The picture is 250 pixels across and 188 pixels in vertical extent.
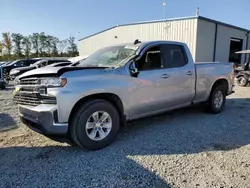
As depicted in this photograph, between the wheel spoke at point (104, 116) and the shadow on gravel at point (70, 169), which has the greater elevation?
the wheel spoke at point (104, 116)

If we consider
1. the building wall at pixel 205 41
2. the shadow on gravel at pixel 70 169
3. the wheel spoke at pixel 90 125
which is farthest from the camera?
the building wall at pixel 205 41

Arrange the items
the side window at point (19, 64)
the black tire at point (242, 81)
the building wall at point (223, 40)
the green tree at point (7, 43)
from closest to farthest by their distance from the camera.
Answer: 1. the black tire at point (242, 81)
2. the side window at point (19, 64)
3. the building wall at point (223, 40)
4. the green tree at point (7, 43)

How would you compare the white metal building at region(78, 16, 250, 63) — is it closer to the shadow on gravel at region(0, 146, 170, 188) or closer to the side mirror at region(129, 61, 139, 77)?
the side mirror at region(129, 61, 139, 77)

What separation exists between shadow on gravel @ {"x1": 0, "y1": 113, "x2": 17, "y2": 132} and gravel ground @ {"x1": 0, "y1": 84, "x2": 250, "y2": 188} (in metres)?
0.07

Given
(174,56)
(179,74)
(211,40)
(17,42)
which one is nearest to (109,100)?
(179,74)

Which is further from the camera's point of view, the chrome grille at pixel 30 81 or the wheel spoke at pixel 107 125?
the wheel spoke at pixel 107 125

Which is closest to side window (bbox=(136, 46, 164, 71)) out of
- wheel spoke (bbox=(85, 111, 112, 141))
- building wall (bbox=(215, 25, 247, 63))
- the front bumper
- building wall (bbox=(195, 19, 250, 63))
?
wheel spoke (bbox=(85, 111, 112, 141))

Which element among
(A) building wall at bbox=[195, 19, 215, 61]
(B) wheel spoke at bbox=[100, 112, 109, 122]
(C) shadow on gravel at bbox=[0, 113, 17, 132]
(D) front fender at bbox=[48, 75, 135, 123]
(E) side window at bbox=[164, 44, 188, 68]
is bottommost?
(C) shadow on gravel at bbox=[0, 113, 17, 132]

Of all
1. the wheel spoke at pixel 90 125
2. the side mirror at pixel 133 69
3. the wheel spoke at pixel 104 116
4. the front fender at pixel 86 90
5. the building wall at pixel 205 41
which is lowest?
the wheel spoke at pixel 90 125

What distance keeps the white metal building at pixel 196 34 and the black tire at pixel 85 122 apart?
1551 cm

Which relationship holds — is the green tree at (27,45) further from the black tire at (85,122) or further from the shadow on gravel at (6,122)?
the black tire at (85,122)

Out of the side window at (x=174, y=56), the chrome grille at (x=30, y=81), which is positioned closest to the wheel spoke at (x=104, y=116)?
the chrome grille at (x=30, y=81)

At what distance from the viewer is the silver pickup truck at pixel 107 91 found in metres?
3.46

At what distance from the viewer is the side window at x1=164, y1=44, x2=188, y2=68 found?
4914 mm
